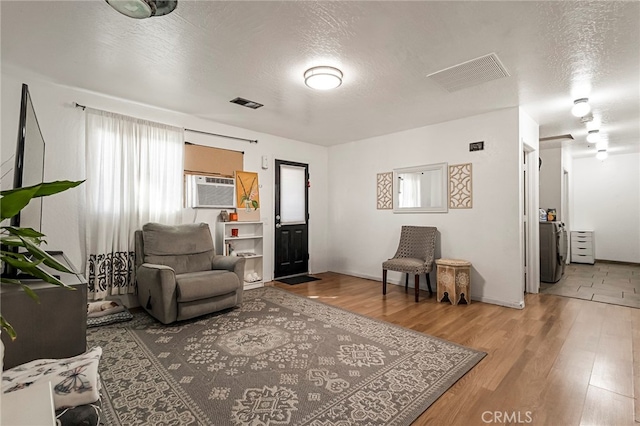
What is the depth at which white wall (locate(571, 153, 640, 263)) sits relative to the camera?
6.29 m

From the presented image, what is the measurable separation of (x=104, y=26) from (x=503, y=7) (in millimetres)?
2616

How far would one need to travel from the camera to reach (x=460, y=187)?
4.13 m

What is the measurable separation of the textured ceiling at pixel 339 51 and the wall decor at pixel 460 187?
29.4 inches

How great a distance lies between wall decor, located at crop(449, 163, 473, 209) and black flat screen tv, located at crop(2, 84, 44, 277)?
4.31 m

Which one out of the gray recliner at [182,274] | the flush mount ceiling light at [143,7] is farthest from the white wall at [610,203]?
the flush mount ceiling light at [143,7]

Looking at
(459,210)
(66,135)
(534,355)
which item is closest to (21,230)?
(534,355)

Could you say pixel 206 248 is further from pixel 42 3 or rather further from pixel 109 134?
pixel 42 3

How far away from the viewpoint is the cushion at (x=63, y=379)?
115 cm

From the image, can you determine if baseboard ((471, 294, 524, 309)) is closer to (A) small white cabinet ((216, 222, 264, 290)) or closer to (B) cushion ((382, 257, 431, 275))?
(B) cushion ((382, 257, 431, 275))

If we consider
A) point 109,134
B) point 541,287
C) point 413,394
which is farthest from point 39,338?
point 541,287

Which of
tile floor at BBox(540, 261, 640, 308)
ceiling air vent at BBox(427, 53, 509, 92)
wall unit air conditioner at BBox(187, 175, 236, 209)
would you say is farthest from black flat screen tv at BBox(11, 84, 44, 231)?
tile floor at BBox(540, 261, 640, 308)

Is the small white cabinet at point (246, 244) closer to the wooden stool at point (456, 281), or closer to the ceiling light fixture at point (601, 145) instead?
the wooden stool at point (456, 281)

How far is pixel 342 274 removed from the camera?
5.61m

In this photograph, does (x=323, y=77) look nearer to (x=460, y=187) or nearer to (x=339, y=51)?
(x=339, y=51)
